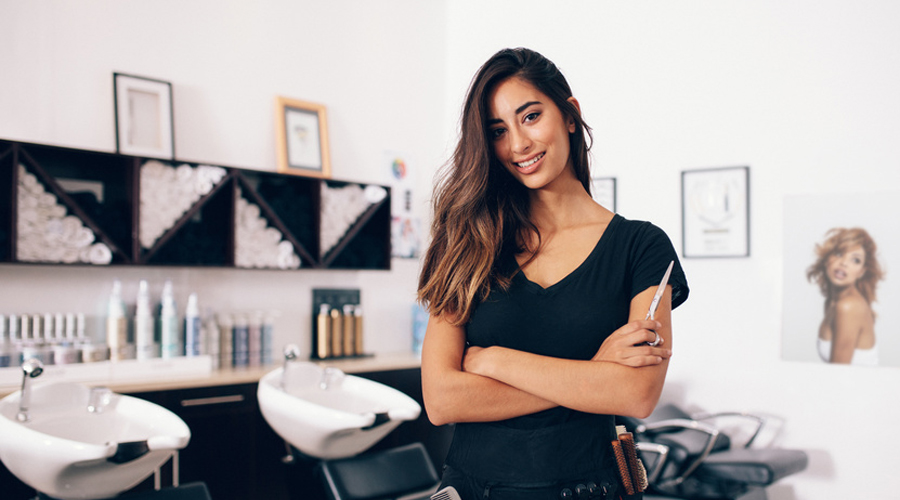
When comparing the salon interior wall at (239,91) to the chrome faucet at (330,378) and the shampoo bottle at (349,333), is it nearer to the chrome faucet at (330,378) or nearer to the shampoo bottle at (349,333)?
the shampoo bottle at (349,333)

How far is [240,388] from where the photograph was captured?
9.11 ft

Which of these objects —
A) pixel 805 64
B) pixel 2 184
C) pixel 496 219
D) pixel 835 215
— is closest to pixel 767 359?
pixel 835 215

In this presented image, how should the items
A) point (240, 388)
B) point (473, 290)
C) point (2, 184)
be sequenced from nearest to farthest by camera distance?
point (473, 290)
point (2, 184)
point (240, 388)

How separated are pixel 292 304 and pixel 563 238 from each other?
247 centimetres

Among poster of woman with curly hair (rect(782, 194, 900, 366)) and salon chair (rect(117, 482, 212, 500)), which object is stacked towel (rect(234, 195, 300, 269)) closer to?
salon chair (rect(117, 482, 212, 500))

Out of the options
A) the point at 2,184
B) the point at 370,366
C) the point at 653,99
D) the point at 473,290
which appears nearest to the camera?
the point at 473,290

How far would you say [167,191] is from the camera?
2887 mm

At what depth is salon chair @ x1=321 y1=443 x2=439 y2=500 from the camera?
2463 millimetres

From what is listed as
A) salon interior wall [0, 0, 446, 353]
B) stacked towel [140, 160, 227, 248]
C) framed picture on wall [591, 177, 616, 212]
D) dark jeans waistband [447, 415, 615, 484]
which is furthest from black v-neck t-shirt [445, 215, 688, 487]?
framed picture on wall [591, 177, 616, 212]

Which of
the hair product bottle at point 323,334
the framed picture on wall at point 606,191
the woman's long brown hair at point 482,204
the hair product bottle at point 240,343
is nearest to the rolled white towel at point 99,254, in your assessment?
the hair product bottle at point 240,343

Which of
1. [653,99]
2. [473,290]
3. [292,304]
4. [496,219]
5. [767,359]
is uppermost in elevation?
[653,99]

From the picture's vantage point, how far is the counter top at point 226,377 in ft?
8.29

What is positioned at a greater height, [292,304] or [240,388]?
[292,304]

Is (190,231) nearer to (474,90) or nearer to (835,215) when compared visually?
(474,90)
